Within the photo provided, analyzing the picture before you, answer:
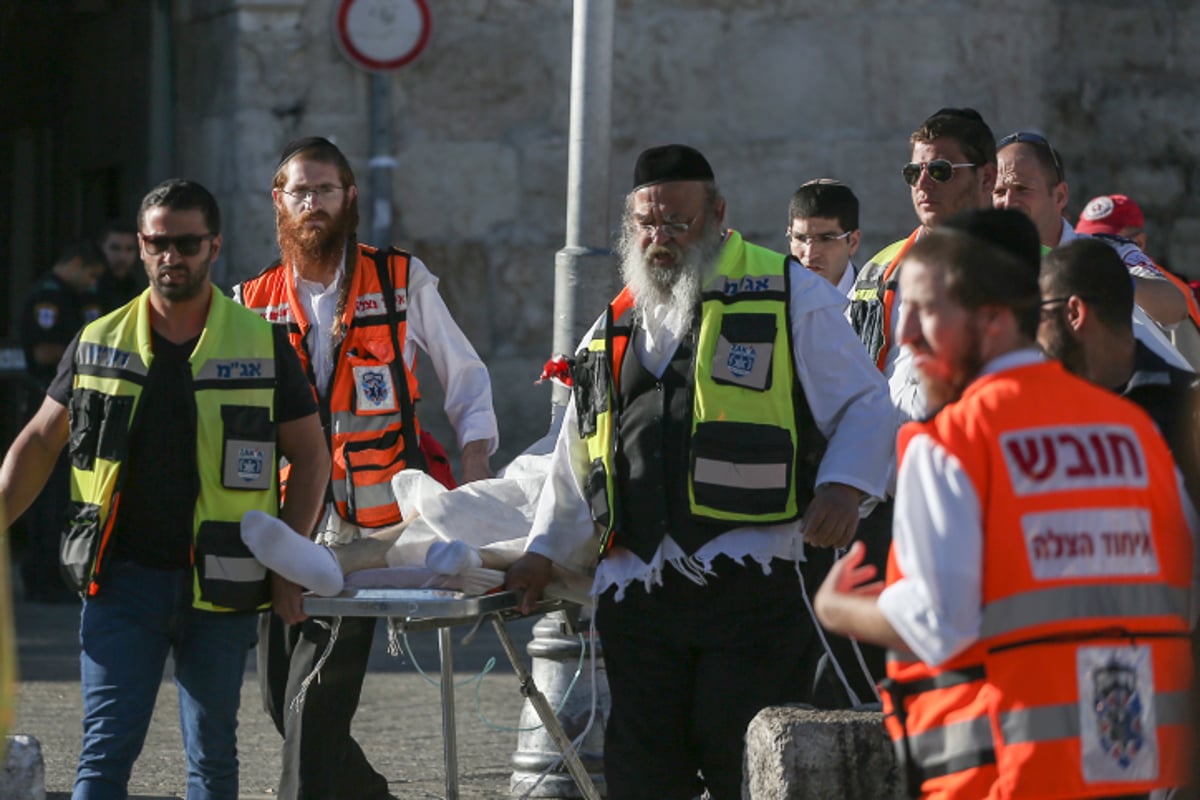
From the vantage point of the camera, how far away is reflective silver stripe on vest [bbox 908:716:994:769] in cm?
345

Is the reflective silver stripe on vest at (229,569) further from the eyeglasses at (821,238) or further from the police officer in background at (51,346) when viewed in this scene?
the police officer in background at (51,346)

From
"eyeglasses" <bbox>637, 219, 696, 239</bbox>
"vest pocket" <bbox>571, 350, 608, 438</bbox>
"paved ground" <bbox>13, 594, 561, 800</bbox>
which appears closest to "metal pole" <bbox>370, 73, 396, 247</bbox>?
"paved ground" <bbox>13, 594, 561, 800</bbox>

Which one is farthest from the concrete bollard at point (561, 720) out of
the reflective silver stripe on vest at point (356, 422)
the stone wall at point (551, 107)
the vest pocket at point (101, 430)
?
the stone wall at point (551, 107)

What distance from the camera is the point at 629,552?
529 cm

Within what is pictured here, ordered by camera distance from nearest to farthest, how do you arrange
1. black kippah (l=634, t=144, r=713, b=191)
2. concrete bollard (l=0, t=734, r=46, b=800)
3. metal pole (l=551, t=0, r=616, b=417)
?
1. concrete bollard (l=0, t=734, r=46, b=800)
2. black kippah (l=634, t=144, r=713, b=191)
3. metal pole (l=551, t=0, r=616, b=417)

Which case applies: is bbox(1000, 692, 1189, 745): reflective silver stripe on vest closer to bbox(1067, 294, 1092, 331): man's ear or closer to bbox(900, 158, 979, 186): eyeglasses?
bbox(1067, 294, 1092, 331): man's ear

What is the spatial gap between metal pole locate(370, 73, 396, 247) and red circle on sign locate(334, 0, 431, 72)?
74 mm

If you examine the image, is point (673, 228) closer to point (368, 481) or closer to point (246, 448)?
point (246, 448)

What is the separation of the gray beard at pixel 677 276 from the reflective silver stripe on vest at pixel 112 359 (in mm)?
1301

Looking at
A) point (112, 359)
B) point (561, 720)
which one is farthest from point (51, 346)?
point (112, 359)

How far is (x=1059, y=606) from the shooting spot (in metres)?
3.40

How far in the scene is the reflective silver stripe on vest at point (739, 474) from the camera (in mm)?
5105

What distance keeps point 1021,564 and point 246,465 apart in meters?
2.60

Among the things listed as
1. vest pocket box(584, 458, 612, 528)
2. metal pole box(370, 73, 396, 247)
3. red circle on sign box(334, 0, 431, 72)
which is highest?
red circle on sign box(334, 0, 431, 72)
